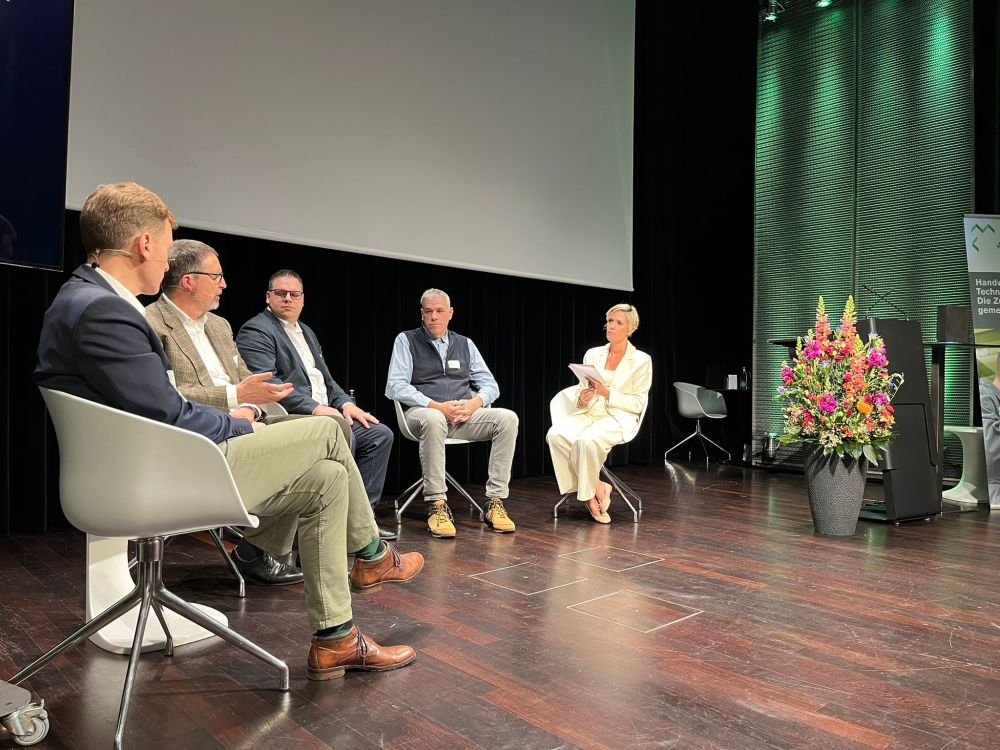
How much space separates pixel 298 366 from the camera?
3.75 m

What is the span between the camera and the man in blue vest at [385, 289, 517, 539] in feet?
13.6

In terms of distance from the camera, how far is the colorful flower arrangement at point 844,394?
12.8 feet

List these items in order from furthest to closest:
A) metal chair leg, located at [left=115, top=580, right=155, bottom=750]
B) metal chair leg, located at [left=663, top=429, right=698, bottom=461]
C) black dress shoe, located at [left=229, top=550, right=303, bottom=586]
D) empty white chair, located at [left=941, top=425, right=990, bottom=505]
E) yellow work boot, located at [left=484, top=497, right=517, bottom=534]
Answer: metal chair leg, located at [left=663, top=429, right=698, bottom=461] → empty white chair, located at [left=941, top=425, right=990, bottom=505] → yellow work boot, located at [left=484, top=497, right=517, bottom=534] → black dress shoe, located at [left=229, top=550, right=303, bottom=586] → metal chair leg, located at [left=115, top=580, right=155, bottom=750]

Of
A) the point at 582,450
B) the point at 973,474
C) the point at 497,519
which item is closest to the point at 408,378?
the point at 497,519

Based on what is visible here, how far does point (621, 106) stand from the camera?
22.1 feet

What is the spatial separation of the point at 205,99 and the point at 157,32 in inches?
15.0

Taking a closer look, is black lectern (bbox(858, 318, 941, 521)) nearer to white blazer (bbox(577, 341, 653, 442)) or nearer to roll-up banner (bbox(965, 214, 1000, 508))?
roll-up banner (bbox(965, 214, 1000, 508))

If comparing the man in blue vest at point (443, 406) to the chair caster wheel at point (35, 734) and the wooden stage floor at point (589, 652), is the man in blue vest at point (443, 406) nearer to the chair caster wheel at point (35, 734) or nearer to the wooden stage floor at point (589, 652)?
the wooden stage floor at point (589, 652)

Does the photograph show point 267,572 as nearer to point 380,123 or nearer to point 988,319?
point 380,123

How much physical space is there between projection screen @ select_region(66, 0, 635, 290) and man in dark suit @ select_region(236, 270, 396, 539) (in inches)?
33.7

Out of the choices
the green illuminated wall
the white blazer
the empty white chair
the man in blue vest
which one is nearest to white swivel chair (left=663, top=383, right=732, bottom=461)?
the green illuminated wall

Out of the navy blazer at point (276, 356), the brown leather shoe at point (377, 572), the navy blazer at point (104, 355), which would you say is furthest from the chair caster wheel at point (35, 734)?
the navy blazer at point (276, 356)

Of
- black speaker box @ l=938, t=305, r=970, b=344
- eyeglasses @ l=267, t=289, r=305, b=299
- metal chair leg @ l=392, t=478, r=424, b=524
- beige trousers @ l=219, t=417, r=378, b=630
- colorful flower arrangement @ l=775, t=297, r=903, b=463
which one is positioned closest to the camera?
beige trousers @ l=219, t=417, r=378, b=630

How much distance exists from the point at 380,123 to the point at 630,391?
230cm
